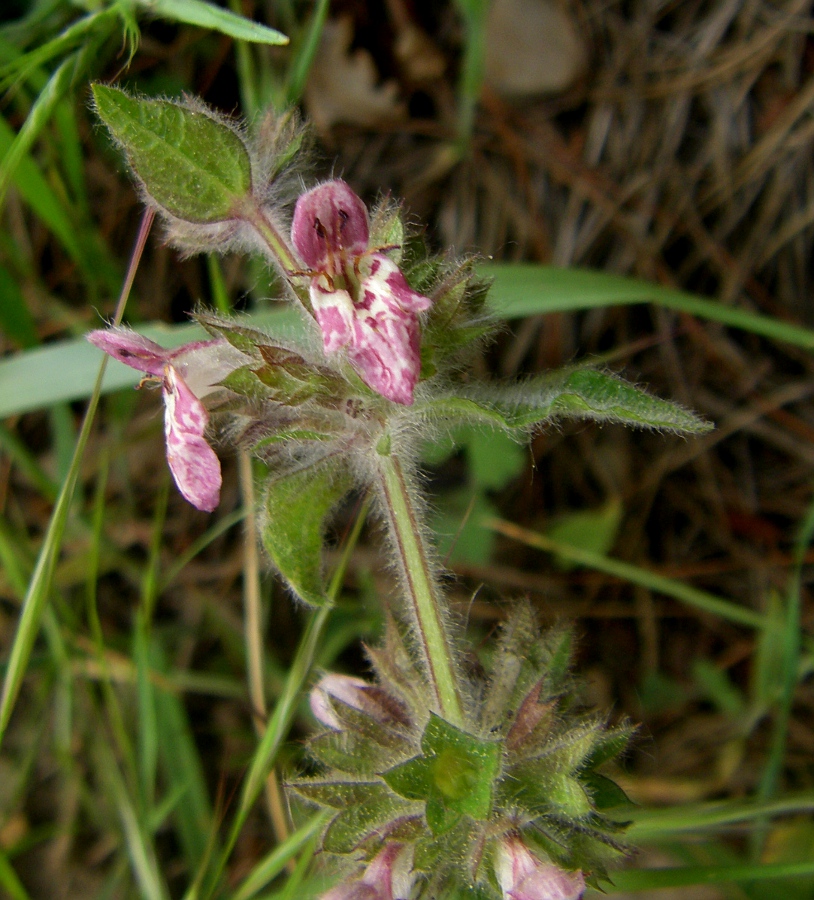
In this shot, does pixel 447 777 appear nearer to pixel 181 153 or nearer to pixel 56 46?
pixel 181 153

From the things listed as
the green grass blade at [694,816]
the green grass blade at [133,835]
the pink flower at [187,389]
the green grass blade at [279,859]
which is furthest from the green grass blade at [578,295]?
the green grass blade at [133,835]

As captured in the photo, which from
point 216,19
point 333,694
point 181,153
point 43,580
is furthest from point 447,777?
point 216,19

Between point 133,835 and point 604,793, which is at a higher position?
point 604,793

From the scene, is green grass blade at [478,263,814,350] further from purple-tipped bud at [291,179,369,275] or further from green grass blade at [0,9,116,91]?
green grass blade at [0,9,116,91]

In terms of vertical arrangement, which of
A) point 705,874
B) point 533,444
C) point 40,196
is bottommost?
point 705,874

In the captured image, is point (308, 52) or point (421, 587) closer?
point (421, 587)

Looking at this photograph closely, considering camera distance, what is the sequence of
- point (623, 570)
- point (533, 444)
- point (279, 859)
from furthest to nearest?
point (533, 444)
point (623, 570)
point (279, 859)
